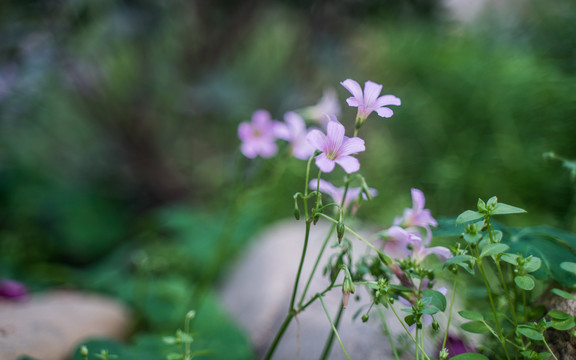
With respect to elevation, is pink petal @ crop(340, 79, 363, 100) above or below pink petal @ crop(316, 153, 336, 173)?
above

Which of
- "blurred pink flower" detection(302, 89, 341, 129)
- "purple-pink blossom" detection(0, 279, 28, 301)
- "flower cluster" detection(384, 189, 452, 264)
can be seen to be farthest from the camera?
"purple-pink blossom" detection(0, 279, 28, 301)

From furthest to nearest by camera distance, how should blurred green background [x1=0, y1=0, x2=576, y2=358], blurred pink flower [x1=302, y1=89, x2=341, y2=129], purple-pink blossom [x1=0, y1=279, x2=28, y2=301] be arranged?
blurred green background [x1=0, y1=0, x2=576, y2=358]
purple-pink blossom [x1=0, y1=279, x2=28, y2=301]
blurred pink flower [x1=302, y1=89, x2=341, y2=129]

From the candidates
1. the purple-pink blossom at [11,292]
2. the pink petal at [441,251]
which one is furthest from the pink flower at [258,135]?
the purple-pink blossom at [11,292]

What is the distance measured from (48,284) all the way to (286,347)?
1430 millimetres

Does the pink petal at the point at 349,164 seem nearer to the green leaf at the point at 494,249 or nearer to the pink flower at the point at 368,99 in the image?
the pink flower at the point at 368,99

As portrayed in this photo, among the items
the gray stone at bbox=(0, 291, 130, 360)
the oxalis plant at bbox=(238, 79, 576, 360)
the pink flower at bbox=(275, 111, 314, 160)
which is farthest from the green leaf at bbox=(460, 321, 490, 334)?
the gray stone at bbox=(0, 291, 130, 360)

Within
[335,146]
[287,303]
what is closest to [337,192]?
[335,146]

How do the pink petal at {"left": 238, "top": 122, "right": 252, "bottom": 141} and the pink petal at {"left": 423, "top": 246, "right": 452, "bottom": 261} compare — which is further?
the pink petal at {"left": 238, "top": 122, "right": 252, "bottom": 141}

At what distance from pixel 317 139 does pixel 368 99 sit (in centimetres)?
14

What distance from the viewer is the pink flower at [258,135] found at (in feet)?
3.93

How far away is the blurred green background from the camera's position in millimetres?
1946

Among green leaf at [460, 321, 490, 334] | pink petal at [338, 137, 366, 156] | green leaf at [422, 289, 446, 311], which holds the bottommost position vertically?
green leaf at [460, 321, 490, 334]

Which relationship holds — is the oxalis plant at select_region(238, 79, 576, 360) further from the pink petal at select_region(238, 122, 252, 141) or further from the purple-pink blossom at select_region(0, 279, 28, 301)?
the purple-pink blossom at select_region(0, 279, 28, 301)

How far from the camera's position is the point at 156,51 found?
2842 millimetres
